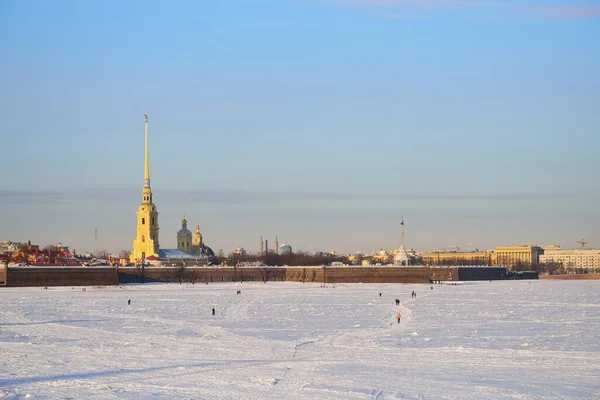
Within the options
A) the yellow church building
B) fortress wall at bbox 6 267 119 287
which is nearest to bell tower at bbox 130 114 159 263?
the yellow church building

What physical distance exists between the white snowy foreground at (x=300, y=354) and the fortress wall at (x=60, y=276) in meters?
43.5

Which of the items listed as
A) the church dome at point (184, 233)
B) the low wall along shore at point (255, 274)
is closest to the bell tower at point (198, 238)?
the church dome at point (184, 233)

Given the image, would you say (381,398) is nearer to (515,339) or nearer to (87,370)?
(87,370)

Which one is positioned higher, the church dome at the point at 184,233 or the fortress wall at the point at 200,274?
the church dome at the point at 184,233

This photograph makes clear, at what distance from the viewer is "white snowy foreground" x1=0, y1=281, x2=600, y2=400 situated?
21656 mm

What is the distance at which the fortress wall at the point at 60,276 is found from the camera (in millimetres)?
88000

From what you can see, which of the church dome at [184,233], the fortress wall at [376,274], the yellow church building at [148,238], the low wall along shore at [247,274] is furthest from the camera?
the church dome at [184,233]

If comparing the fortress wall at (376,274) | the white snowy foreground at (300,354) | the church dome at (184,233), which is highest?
the church dome at (184,233)

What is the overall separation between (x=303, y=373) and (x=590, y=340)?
12.0 metres

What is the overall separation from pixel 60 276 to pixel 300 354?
223 feet

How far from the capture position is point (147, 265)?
362 ft

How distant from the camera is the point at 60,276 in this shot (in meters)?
91.3

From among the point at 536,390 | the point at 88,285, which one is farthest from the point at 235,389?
the point at 88,285

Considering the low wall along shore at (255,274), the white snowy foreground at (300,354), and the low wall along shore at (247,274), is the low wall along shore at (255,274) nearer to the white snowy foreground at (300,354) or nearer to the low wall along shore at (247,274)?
the low wall along shore at (247,274)
